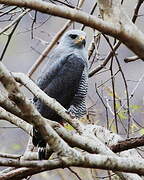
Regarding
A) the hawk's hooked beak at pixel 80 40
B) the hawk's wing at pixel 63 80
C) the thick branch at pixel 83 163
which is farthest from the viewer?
the hawk's hooked beak at pixel 80 40

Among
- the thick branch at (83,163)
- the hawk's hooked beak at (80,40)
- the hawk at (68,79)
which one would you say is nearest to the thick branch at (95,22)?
the thick branch at (83,163)

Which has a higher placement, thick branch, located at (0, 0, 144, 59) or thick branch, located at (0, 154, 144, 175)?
thick branch, located at (0, 0, 144, 59)

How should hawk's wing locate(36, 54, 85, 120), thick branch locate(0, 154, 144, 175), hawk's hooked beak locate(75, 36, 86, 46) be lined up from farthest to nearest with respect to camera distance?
hawk's hooked beak locate(75, 36, 86, 46) < hawk's wing locate(36, 54, 85, 120) < thick branch locate(0, 154, 144, 175)

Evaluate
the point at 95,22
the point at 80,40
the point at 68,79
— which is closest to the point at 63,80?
the point at 68,79

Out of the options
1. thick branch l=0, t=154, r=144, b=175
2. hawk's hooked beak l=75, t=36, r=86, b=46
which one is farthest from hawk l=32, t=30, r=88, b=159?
thick branch l=0, t=154, r=144, b=175

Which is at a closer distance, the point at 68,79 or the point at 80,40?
the point at 68,79

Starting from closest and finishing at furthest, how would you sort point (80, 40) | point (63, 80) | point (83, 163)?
1. point (83, 163)
2. point (63, 80)
3. point (80, 40)

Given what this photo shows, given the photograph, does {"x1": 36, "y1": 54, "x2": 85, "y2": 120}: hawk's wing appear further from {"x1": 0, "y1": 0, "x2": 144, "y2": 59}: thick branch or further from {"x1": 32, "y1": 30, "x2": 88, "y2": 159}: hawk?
{"x1": 0, "y1": 0, "x2": 144, "y2": 59}: thick branch

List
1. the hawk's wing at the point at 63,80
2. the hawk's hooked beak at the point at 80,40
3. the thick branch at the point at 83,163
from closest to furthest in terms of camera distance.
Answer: the thick branch at the point at 83,163
the hawk's wing at the point at 63,80
the hawk's hooked beak at the point at 80,40

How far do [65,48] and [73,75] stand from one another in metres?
0.27

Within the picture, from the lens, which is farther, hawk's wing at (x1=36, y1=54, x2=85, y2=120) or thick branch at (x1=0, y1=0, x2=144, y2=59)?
hawk's wing at (x1=36, y1=54, x2=85, y2=120)

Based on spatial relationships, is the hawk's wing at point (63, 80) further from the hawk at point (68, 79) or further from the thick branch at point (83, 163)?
the thick branch at point (83, 163)

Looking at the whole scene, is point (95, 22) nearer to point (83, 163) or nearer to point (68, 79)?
point (83, 163)

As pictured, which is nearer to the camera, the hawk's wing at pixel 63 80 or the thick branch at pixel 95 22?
the thick branch at pixel 95 22
